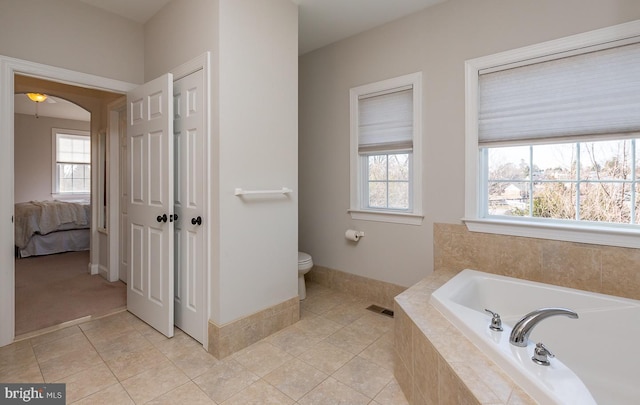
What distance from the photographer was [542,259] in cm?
207

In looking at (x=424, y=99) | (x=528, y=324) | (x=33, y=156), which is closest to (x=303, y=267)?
(x=424, y=99)

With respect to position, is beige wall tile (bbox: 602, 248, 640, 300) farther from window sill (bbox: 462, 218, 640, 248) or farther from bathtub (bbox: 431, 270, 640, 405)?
bathtub (bbox: 431, 270, 640, 405)

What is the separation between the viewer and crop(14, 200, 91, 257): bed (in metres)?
4.50

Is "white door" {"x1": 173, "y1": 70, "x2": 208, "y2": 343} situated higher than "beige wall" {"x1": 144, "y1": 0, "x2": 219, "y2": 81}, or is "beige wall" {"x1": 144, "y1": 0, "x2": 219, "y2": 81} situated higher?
"beige wall" {"x1": 144, "y1": 0, "x2": 219, "y2": 81}

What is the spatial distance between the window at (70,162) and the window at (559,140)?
7417 mm

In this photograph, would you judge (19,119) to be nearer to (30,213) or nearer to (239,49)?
(30,213)

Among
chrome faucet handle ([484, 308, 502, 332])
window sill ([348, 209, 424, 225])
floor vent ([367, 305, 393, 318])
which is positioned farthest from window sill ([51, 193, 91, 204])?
chrome faucet handle ([484, 308, 502, 332])

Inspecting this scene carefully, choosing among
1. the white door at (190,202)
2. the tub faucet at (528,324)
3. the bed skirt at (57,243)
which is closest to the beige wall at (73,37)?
the white door at (190,202)

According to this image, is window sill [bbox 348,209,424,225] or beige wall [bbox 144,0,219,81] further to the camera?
window sill [bbox 348,209,424,225]

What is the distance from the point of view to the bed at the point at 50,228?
450cm

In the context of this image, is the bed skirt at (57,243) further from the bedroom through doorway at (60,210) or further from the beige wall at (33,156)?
the beige wall at (33,156)

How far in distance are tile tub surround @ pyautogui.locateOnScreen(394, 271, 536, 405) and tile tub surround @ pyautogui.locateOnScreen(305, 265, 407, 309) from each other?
2.88ft

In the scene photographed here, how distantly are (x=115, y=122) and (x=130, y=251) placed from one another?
5.35 feet

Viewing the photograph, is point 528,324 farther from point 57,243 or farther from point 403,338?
point 57,243
